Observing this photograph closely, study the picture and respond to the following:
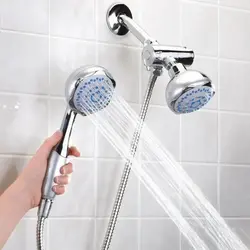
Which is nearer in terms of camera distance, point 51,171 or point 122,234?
point 51,171

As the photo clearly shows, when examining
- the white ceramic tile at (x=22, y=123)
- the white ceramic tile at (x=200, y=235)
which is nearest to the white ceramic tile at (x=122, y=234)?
A: the white ceramic tile at (x=200, y=235)

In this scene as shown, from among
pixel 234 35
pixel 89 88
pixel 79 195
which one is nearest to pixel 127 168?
pixel 79 195

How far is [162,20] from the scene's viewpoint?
5.20 feet

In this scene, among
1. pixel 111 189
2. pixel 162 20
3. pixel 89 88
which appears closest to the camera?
pixel 89 88

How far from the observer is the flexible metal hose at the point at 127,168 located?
54.8 inches

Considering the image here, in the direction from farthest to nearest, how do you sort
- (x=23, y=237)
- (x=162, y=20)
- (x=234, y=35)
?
(x=234, y=35)
(x=162, y=20)
(x=23, y=237)

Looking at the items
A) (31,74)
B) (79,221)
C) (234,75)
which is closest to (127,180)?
(79,221)

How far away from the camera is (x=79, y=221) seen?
4.68 ft

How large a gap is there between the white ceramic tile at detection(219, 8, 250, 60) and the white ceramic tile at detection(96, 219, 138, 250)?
1.76 feet

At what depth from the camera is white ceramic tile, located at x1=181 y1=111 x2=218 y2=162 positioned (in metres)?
1.58

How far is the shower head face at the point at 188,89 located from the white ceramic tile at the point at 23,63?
1.03ft

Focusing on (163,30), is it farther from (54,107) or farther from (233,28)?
(54,107)

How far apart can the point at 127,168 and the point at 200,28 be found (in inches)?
18.3

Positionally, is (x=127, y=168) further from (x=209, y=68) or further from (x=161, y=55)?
(x=209, y=68)
